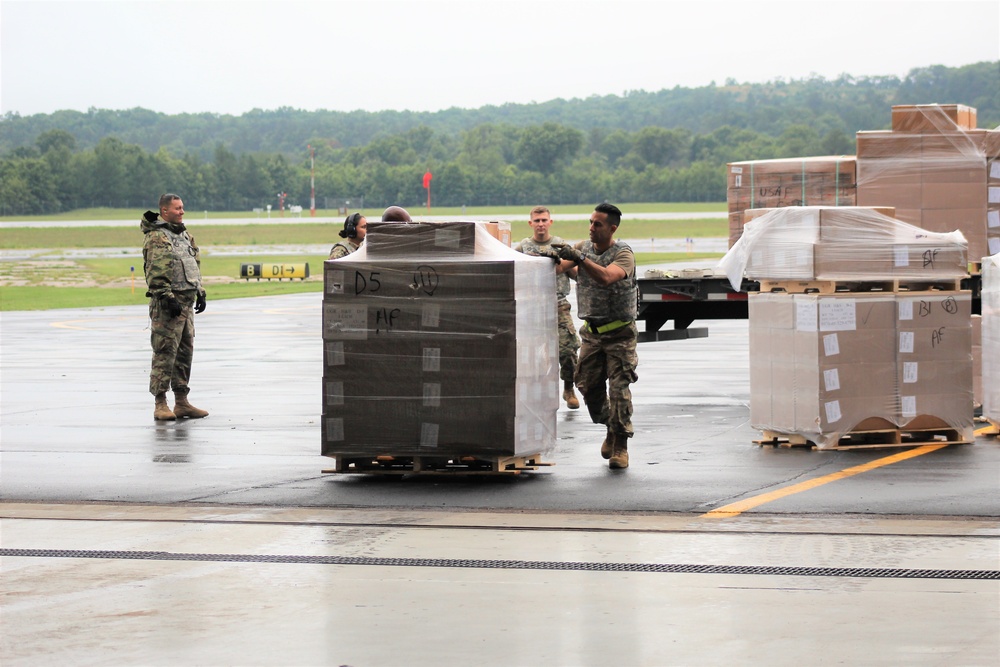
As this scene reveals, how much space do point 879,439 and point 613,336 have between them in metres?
2.57

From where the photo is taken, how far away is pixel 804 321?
1077 centimetres

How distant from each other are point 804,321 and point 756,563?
13.3ft

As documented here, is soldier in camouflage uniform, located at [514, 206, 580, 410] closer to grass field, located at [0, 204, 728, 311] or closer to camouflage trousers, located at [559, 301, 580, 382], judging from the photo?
camouflage trousers, located at [559, 301, 580, 382]

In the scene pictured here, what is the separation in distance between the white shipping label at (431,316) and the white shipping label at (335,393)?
2.45 feet

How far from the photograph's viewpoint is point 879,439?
441 inches

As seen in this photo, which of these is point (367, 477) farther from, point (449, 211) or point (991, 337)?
point (449, 211)

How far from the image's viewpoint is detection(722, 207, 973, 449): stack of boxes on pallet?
10781mm

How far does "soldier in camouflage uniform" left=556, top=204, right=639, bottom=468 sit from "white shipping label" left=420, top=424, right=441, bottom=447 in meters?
1.44

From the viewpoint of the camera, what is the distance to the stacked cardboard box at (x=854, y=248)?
1088 centimetres

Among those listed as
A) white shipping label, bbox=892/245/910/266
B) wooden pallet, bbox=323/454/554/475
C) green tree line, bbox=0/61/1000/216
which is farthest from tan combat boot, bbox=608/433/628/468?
green tree line, bbox=0/61/1000/216

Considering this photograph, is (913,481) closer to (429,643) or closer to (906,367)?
(906,367)

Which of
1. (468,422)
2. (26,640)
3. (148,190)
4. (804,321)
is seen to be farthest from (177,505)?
(148,190)

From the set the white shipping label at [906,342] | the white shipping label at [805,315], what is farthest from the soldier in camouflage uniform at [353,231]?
the white shipping label at [906,342]

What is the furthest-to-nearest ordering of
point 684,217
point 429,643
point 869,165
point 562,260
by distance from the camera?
point 684,217 < point 869,165 < point 562,260 < point 429,643
